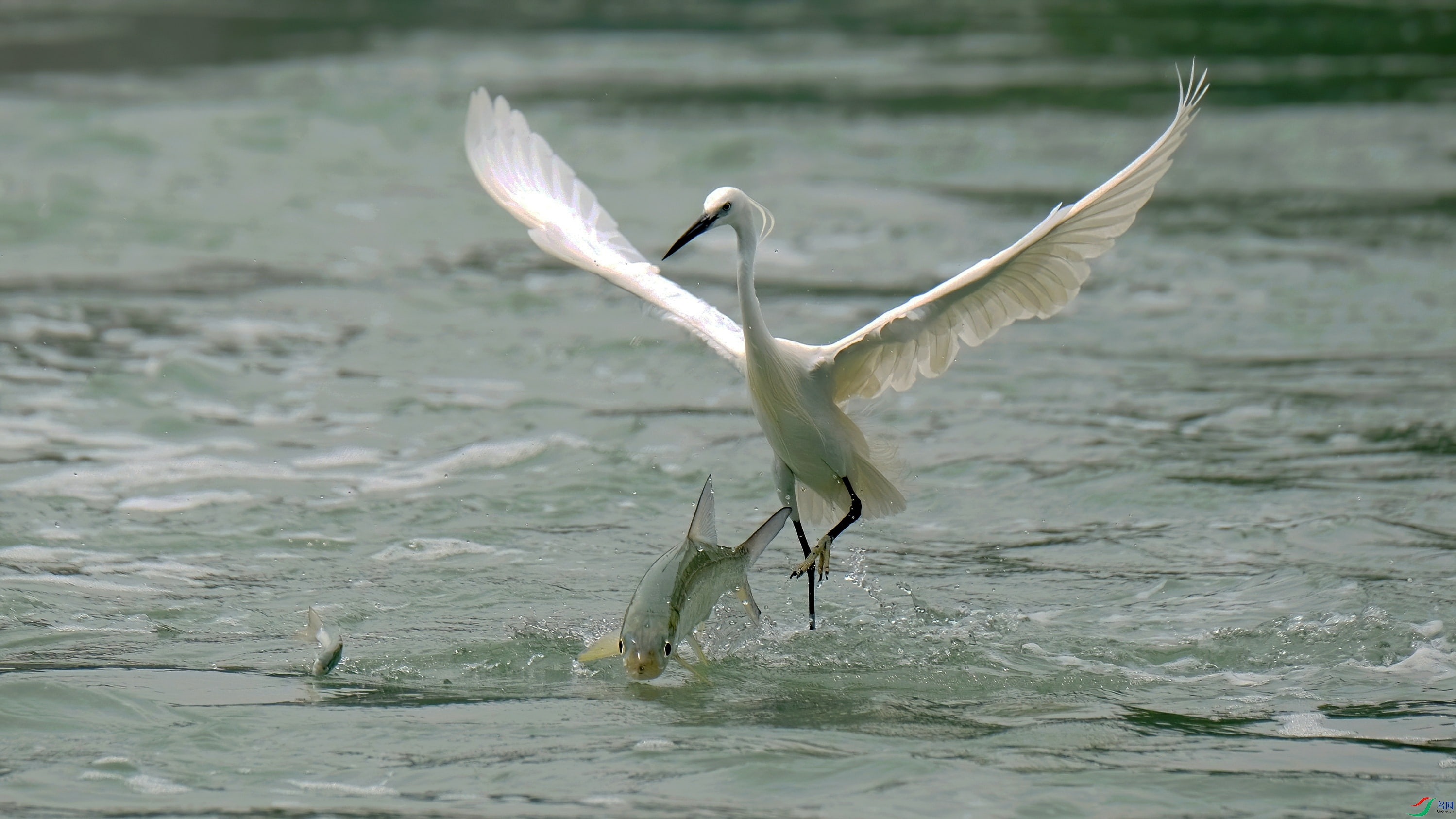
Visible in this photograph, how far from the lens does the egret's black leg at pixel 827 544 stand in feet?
21.0

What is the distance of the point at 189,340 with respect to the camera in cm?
1071

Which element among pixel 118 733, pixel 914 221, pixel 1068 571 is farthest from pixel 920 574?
pixel 914 221

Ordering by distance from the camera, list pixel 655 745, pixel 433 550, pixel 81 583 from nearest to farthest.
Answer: pixel 655 745 → pixel 81 583 → pixel 433 550

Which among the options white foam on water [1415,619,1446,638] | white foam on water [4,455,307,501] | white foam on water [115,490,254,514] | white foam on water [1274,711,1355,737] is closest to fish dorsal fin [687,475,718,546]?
white foam on water [1274,711,1355,737]

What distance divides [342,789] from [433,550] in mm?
2474

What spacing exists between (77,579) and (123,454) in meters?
1.88

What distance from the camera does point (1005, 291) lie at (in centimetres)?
603

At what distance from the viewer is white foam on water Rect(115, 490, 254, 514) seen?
7.82 m

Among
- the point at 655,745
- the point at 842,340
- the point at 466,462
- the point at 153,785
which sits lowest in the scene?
the point at 153,785

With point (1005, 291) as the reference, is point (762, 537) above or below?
below

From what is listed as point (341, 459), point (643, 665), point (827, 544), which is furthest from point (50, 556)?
point (827, 544)

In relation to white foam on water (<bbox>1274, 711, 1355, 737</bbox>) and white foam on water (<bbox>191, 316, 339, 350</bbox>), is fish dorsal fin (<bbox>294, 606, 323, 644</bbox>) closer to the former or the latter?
white foam on water (<bbox>1274, 711, 1355, 737</bbox>)

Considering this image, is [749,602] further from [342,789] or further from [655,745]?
[342,789]

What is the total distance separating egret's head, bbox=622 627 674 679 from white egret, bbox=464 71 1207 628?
3.40ft
